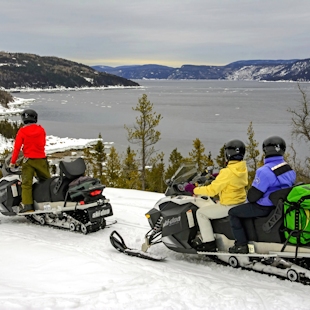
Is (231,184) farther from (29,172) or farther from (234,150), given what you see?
(29,172)

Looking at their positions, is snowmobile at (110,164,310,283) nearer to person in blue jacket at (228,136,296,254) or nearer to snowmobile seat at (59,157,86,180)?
person in blue jacket at (228,136,296,254)

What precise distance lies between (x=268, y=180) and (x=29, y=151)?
4205 millimetres

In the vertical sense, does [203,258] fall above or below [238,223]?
below

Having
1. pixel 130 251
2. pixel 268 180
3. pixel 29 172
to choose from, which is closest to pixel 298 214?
pixel 268 180

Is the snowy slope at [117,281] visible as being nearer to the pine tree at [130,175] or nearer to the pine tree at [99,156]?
the pine tree at [130,175]

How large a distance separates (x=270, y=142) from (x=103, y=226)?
335cm

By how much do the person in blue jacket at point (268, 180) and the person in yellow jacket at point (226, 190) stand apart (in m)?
0.26

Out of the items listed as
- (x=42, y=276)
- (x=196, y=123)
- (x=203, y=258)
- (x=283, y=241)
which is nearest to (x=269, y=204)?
(x=283, y=241)

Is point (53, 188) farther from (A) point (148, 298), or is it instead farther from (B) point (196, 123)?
(B) point (196, 123)

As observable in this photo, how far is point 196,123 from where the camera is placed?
5275cm

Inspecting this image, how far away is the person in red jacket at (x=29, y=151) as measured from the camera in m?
6.45

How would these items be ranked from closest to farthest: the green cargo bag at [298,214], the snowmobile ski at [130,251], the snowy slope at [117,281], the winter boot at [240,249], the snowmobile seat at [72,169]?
the snowy slope at [117,281]
the green cargo bag at [298,214]
the winter boot at [240,249]
the snowmobile ski at [130,251]
the snowmobile seat at [72,169]

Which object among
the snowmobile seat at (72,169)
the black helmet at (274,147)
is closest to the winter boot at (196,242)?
the black helmet at (274,147)

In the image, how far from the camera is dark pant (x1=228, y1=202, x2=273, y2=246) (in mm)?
4258
